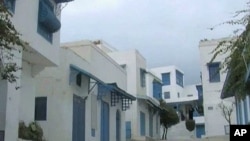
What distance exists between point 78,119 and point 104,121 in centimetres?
405

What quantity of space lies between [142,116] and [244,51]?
88.9 feet

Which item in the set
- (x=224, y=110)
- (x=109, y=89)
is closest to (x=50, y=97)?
(x=109, y=89)

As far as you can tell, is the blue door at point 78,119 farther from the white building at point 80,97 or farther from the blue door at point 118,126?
the blue door at point 118,126

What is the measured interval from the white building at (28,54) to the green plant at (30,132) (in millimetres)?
270

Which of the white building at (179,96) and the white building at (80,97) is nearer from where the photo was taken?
the white building at (80,97)

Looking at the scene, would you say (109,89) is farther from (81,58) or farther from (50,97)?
(50,97)

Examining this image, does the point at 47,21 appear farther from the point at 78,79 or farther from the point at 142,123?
the point at 142,123

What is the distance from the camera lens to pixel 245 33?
36.5 ft

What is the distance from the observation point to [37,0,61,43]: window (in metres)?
18.0

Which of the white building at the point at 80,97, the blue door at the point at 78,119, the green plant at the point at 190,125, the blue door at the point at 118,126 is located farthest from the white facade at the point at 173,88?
the blue door at the point at 78,119

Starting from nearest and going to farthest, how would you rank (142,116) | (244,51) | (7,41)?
(7,41) → (244,51) → (142,116)

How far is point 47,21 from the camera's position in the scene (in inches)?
718

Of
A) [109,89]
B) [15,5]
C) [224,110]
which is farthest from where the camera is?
[224,110]

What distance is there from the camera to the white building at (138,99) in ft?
118
